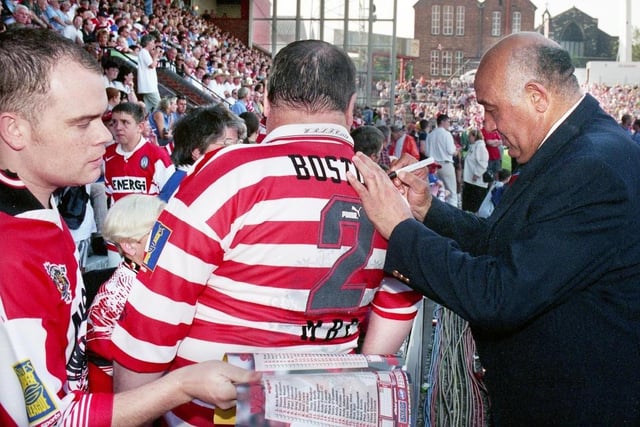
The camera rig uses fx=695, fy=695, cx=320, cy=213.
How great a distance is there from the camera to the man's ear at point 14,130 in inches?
59.4

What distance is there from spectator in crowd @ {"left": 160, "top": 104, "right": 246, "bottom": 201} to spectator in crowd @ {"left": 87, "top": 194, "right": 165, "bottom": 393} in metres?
1.66

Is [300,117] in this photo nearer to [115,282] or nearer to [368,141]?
[115,282]

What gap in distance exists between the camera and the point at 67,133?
1.56 metres

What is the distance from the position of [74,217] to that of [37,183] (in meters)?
3.90

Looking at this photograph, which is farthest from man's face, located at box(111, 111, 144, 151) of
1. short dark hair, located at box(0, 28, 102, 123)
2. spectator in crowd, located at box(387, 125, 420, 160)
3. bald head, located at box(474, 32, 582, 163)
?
spectator in crowd, located at box(387, 125, 420, 160)

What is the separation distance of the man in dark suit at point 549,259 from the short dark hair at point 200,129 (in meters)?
2.47

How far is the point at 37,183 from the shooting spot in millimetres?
1607

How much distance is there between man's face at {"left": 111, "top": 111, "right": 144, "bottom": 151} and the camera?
18.5 feet

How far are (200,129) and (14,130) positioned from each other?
9.15 ft

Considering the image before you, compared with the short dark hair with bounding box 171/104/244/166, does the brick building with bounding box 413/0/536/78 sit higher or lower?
higher

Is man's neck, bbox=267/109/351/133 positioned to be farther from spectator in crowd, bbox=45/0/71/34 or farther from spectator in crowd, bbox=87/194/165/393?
spectator in crowd, bbox=45/0/71/34

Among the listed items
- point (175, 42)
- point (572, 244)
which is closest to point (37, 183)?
point (572, 244)

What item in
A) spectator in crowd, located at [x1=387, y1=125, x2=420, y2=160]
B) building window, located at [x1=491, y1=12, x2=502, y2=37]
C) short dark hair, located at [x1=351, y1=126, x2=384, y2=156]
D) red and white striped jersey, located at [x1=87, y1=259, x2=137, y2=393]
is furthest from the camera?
building window, located at [x1=491, y1=12, x2=502, y2=37]

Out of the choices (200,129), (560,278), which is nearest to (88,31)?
(200,129)
